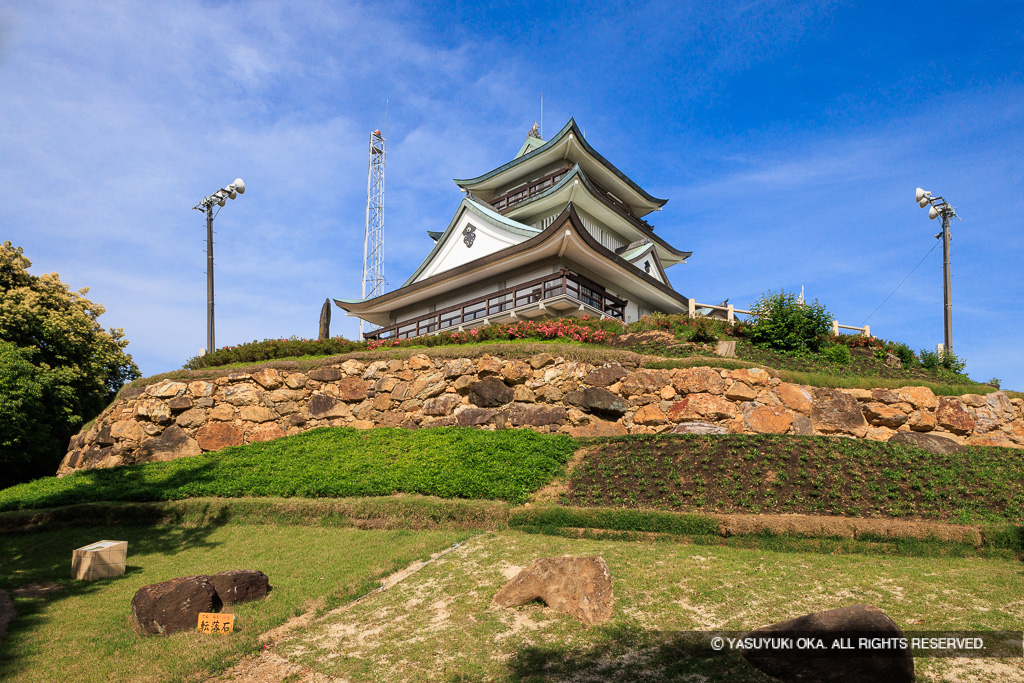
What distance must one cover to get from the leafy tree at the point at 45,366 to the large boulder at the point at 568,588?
15618 mm

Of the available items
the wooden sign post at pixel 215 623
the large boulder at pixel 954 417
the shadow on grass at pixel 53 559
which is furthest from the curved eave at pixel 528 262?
the wooden sign post at pixel 215 623

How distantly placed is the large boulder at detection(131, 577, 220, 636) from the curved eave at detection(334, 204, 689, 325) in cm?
1499

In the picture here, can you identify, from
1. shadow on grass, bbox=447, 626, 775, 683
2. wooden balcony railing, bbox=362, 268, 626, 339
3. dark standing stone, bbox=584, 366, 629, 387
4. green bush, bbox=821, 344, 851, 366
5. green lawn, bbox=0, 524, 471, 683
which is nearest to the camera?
shadow on grass, bbox=447, 626, 775, 683

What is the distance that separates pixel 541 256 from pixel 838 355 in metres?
10.5

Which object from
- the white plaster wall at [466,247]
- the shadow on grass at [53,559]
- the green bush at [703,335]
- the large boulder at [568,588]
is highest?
the white plaster wall at [466,247]

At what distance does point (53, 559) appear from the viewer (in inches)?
380

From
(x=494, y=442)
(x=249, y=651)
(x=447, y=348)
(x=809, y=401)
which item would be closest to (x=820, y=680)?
(x=249, y=651)

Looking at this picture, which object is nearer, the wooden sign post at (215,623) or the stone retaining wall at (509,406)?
the wooden sign post at (215,623)

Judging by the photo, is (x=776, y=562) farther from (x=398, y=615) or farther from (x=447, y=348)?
(x=447, y=348)

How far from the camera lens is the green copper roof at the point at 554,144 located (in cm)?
2572

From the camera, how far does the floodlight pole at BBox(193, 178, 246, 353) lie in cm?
2023

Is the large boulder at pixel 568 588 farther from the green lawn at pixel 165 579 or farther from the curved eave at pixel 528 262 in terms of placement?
the curved eave at pixel 528 262

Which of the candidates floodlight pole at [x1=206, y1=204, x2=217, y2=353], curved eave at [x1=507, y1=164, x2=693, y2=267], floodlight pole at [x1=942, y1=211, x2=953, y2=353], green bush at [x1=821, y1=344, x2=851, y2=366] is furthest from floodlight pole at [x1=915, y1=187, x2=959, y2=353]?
floodlight pole at [x1=206, y1=204, x2=217, y2=353]

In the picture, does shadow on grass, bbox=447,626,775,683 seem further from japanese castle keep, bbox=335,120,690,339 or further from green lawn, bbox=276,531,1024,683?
japanese castle keep, bbox=335,120,690,339
